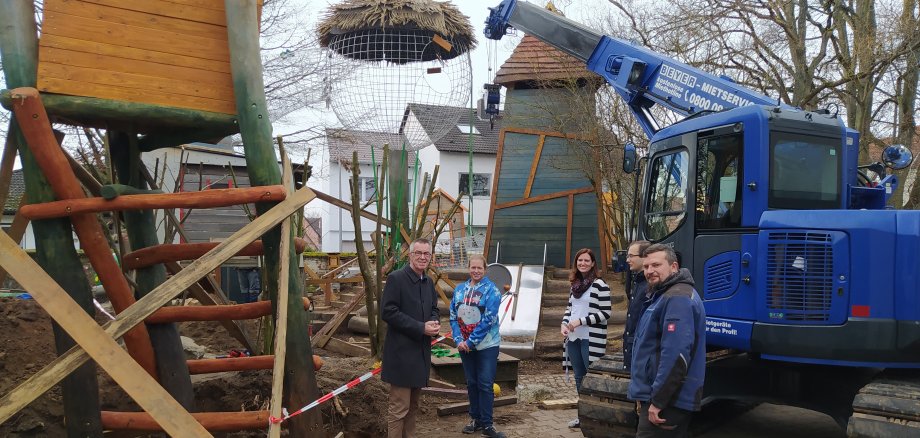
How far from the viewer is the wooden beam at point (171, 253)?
421 centimetres

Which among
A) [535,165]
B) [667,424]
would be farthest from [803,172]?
[535,165]

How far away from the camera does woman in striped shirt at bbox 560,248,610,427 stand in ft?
22.1

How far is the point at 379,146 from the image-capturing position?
7.55 m

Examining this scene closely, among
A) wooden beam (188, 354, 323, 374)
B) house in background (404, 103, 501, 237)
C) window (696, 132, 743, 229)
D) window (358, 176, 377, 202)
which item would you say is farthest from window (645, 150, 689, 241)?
window (358, 176, 377, 202)

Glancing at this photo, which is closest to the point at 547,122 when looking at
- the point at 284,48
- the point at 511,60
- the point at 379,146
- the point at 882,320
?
the point at 511,60

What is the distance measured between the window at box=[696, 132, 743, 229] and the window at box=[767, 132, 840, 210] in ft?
0.81

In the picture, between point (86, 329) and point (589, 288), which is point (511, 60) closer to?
point (589, 288)

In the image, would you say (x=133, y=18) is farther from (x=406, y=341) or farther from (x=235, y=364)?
(x=406, y=341)

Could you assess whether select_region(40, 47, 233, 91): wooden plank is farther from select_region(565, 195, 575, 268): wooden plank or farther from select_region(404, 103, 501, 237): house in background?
select_region(404, 103, 501, 237): house in background

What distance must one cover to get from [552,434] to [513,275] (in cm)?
775

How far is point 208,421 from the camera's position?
385cm

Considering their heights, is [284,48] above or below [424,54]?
above

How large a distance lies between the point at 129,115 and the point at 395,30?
3.54 metres

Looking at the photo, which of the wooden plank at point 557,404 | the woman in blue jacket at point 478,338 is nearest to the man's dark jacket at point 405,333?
the woman in blue jacket at point 478,338
